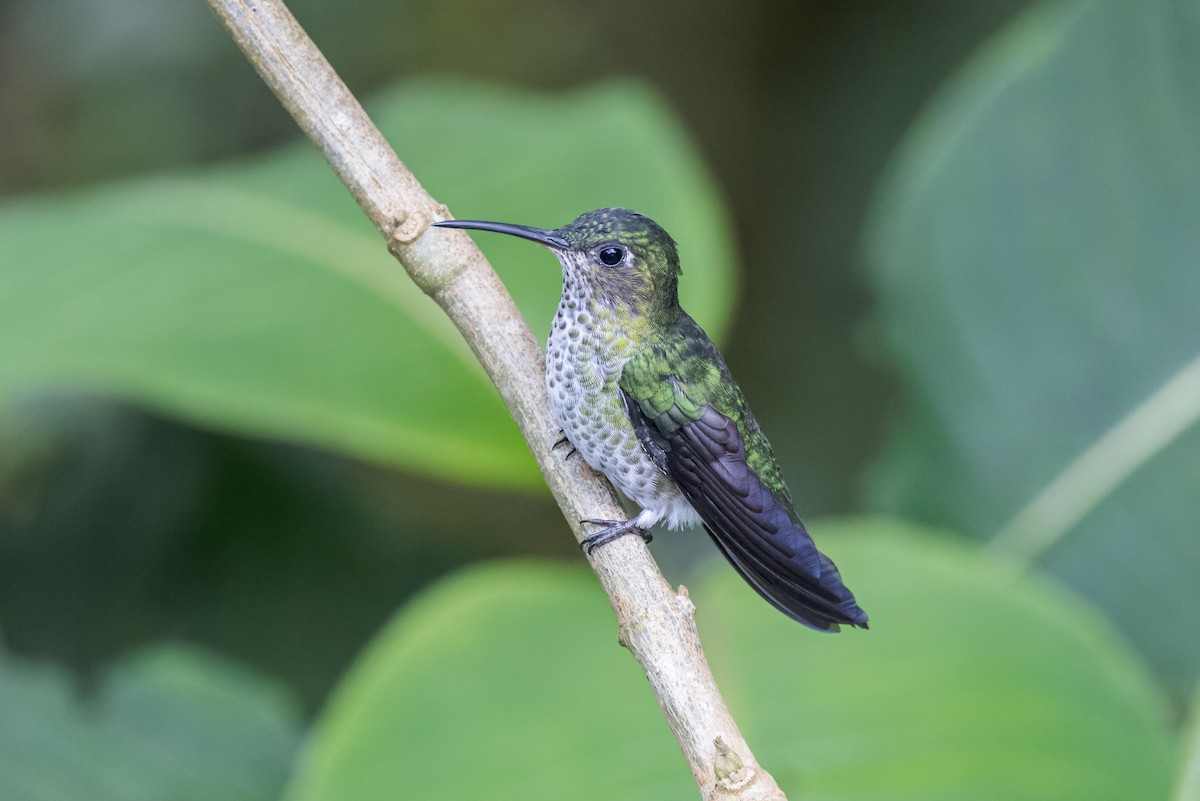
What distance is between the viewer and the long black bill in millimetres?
1197

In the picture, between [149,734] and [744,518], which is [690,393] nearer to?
[744,518]

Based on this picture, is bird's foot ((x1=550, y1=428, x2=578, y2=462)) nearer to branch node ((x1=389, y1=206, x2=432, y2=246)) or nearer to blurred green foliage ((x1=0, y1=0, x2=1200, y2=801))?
branch node ((x1=389, y1=206, x2=432, y2=246))

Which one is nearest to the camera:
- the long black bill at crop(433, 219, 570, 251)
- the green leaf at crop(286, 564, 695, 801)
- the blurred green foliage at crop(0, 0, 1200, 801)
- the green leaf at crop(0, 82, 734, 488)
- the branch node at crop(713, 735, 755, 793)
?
the branch node at crop(713, 735, 755, 793)

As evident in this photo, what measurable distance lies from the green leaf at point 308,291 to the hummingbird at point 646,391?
0.52m

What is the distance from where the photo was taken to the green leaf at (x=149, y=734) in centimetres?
201

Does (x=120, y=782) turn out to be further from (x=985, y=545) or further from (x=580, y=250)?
(x=985, y=545)

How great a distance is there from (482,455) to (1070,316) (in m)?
1.37

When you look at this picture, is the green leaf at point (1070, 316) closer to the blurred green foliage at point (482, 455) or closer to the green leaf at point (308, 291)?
the blurred green foliage at point (482, 455)

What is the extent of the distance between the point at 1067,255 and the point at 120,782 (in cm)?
208

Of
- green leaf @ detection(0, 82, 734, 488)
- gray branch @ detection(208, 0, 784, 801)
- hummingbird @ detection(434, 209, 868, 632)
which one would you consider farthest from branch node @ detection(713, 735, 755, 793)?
green leaf @ detection(0, 82, 734, 488)

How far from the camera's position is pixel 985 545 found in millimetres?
2545

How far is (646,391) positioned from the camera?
1.35 m

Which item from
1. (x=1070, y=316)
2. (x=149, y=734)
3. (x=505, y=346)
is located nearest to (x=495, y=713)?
(x=505, y=346)

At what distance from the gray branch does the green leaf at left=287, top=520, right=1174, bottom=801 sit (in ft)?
1.67
